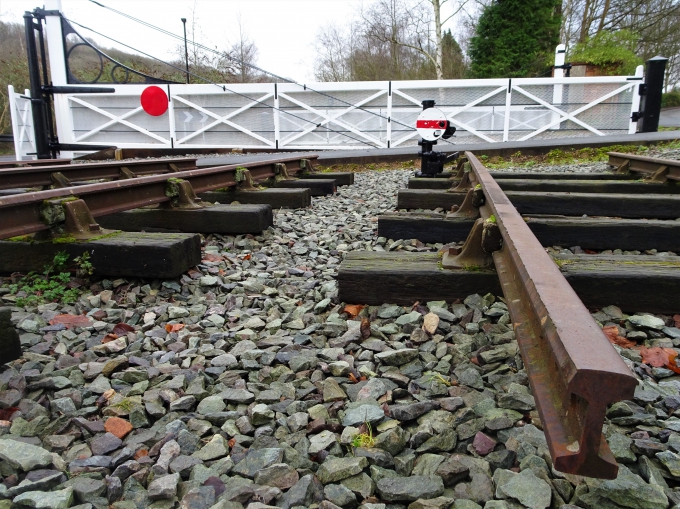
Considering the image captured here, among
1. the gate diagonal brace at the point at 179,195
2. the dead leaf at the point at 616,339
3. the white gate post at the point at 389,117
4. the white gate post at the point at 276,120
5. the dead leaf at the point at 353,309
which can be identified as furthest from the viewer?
the white gate post at the point at 276,120

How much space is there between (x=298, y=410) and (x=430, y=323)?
2.25 ft

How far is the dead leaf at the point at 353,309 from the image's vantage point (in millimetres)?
2125

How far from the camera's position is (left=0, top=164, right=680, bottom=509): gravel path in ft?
3.61

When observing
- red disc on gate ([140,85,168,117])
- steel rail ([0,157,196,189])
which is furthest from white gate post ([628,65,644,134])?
red disc on gate ([140,85,168,117])

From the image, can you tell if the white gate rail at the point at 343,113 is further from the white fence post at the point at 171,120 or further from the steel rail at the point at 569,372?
the steel rail at the point at 569,372

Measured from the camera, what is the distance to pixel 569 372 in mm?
823

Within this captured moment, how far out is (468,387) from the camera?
4.93 ft

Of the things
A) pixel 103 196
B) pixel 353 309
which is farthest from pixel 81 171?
pixel 353 309

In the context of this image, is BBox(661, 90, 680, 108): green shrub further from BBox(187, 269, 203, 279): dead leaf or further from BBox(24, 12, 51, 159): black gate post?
BBox(187, 269, 203, 279): dead leaf

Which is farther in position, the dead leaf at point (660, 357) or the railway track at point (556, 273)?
the dead leaf at point (660, 357)

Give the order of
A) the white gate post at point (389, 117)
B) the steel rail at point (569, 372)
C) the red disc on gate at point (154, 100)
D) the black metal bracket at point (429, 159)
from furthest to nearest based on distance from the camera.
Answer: the red disc on gate at point (154, 100), the white gate post at point (389, 117), the black metal bracket at point (429, 159), the steel rail at point (569, 372)

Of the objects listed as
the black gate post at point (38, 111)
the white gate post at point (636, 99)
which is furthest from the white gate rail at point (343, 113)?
the black gate post at point (38, 111)

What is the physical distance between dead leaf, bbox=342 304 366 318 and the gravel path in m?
0.02

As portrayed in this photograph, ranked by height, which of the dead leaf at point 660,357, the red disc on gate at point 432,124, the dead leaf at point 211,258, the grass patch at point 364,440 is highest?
the red disc on gate at point 432,124
